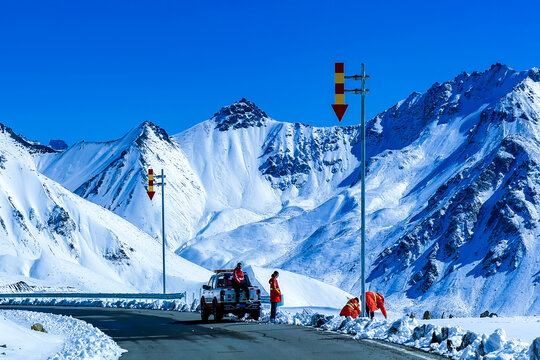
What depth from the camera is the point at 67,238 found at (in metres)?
160

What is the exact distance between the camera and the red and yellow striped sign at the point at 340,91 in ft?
81.1

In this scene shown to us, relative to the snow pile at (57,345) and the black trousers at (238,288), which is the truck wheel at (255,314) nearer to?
the black trousers at (238,288)

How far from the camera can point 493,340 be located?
14797mm

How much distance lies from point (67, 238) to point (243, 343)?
14600cm

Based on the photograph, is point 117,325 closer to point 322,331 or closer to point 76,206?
point 322,331

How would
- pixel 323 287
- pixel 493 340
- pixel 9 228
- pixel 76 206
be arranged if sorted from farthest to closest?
pixel 76 206 → pixel 9 228 → pixel 323 287 → pixel 493 340

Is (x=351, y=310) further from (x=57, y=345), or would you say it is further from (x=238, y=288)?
(x=57, y=345)

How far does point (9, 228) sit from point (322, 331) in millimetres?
138227

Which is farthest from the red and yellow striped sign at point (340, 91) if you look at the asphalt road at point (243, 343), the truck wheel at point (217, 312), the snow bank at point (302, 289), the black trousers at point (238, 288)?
the snow bank at point (302, 289)

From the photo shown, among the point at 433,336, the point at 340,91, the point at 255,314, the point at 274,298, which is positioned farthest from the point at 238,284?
the point at 433,336

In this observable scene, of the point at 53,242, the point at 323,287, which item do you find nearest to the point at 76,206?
the point at 53,242

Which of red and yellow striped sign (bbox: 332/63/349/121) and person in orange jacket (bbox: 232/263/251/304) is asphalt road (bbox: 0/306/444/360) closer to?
person in orange jacket (bbox: 232/263/251/304)

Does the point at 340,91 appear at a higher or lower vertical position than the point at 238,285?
higher

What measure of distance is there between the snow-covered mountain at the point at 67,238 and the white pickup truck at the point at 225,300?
3931 inches
